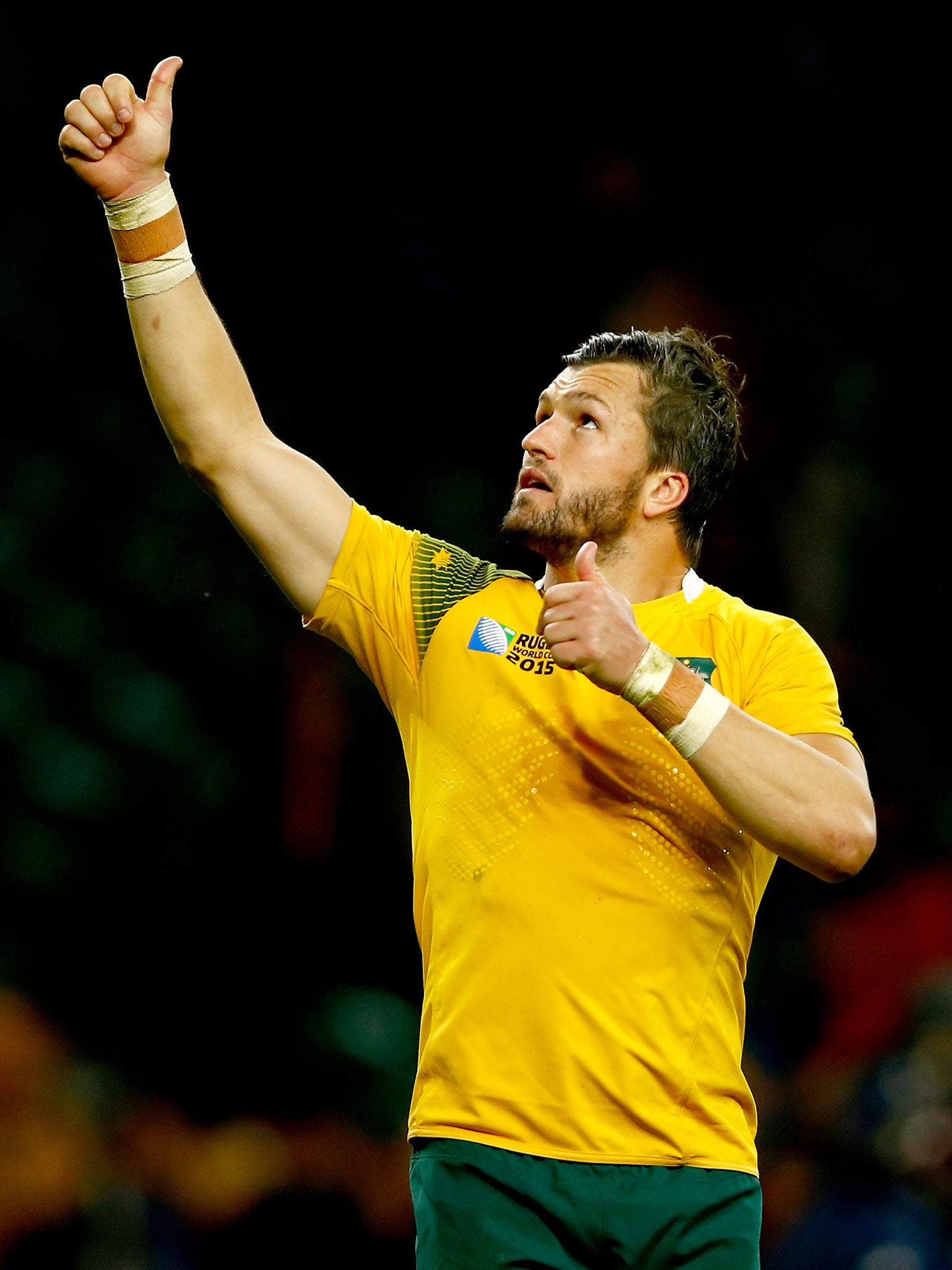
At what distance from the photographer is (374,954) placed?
491cm

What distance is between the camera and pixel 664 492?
286 centimetres

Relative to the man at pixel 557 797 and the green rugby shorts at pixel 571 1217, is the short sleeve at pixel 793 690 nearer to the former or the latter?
the man at pixel 557 797

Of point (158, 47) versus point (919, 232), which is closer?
point (158, 47)

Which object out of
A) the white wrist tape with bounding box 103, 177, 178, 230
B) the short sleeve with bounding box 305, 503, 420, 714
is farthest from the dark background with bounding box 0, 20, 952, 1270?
the white wrist tape with bounding box 103, 177, 178, 230

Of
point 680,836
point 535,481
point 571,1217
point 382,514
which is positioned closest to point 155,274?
point 535,481

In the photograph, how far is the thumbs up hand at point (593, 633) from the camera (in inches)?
85.6

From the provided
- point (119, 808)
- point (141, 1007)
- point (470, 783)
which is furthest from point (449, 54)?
point (470, 783)

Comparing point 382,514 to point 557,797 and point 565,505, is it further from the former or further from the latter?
point 557,797

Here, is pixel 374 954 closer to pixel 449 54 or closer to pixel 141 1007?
pixel 141 1007

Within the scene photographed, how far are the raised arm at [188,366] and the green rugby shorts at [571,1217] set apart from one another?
100 cm

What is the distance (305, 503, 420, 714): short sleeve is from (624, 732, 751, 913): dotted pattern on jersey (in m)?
0.43

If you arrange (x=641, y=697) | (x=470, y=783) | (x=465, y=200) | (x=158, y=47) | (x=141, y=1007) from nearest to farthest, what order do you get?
1. (x=641, y=697)
2. (x=470, y=783)
3. (x=141, y=1007)
4. (x=158, y=47)
5. (x=465, y=200)

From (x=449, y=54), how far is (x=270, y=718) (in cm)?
290

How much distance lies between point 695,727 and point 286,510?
781 millimetres
